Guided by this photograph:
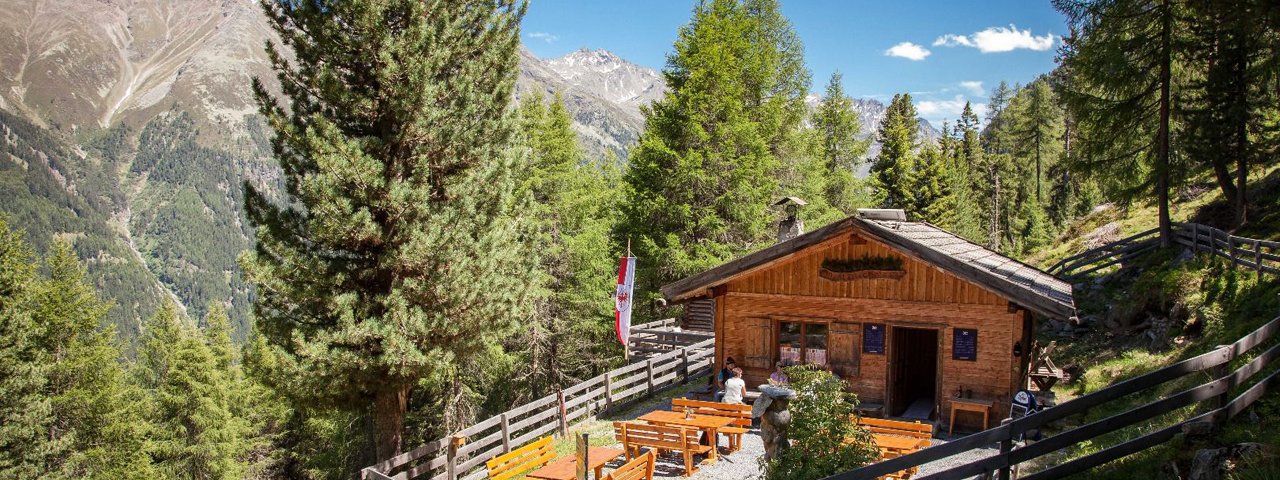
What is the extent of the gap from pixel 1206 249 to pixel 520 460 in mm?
20636

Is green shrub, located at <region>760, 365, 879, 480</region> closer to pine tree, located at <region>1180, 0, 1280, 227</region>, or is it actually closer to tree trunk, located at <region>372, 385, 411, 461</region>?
tree trunk, located at <region>372, 385, 411, 461</region>

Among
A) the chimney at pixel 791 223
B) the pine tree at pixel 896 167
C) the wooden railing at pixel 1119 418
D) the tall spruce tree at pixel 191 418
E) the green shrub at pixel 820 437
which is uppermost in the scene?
the pine tree at pixel 896 167

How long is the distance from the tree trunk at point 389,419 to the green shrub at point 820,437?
27.4ft

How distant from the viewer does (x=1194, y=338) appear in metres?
17.2

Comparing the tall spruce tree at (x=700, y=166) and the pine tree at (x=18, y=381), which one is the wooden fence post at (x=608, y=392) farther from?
the pine tree at (x=18, y=381)

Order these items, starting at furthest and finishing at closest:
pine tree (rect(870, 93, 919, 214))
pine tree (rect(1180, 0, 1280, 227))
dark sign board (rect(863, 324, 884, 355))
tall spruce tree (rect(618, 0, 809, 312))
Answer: pine tree (rect(870, 93, 919, 214))
tall spruce tree (rect(618, 0, 809, 312))
pine tree (rect(1180, 0, 1280, 227))
dark sign board (rect(863, 324, 884, 355))

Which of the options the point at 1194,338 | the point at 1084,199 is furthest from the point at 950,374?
the point at 1084,199

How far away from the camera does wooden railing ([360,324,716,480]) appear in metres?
14.0

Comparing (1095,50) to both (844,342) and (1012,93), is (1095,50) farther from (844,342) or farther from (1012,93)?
(1012,93)

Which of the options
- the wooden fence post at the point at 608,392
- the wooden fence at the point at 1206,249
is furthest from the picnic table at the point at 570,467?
the wooden fence at the point at 1206,249

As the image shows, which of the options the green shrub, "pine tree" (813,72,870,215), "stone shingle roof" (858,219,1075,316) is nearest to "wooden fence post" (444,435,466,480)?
the green shrub

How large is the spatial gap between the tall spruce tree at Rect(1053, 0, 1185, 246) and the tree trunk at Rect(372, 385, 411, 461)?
21695 mm

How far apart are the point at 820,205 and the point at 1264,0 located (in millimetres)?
22306

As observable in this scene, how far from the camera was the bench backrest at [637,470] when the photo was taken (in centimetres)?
1117
